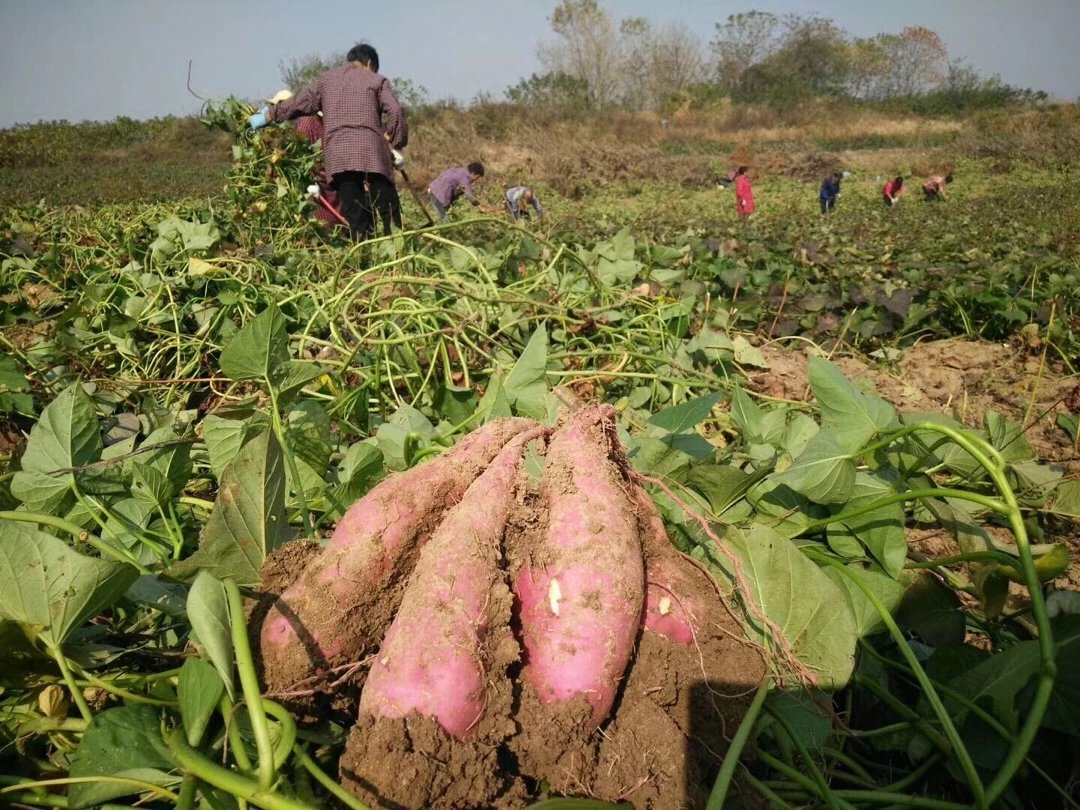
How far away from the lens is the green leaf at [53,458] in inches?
49.7

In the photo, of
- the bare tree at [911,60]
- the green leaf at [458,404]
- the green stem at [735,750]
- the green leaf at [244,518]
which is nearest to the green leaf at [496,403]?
the green leaf at [458,404]

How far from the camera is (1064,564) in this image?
3.14ft

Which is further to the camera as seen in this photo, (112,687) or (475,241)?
(475,241)

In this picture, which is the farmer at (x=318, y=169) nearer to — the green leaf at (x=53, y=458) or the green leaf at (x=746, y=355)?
the green leaf at (x=746, y=355)

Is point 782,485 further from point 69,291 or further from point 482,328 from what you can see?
point 69,291

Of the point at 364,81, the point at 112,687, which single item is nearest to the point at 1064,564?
the point at 112,687

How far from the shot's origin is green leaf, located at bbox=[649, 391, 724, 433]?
129 cm

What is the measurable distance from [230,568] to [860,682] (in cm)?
101

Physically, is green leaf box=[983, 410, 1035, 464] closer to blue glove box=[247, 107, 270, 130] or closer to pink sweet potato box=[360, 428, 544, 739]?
pink sweet potato box=[360, 428, 544, 739]

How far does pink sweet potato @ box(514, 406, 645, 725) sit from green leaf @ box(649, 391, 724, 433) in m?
0.29

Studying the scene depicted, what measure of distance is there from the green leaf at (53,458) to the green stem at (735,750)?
1.28 metres

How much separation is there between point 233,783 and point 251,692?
3.5 inches

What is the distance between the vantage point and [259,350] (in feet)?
4.11

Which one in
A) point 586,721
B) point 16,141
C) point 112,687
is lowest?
point 586,721
